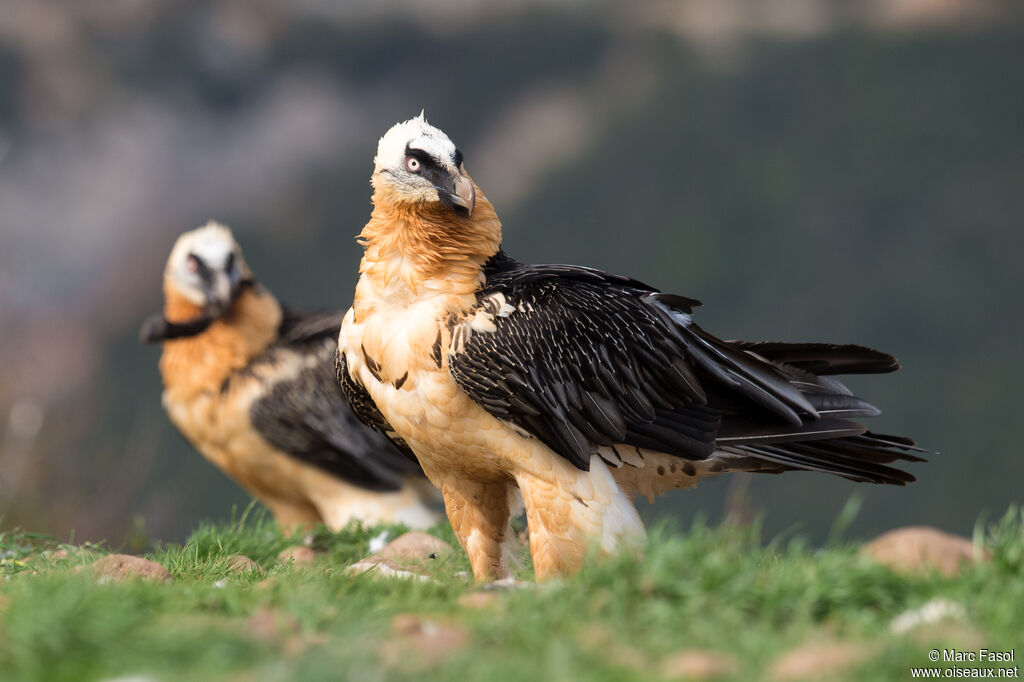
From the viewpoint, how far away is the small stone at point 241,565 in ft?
15.5

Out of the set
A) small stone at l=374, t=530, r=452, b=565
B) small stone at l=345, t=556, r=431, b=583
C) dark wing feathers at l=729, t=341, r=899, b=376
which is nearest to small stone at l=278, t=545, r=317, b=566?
small stone at l=374, t=530, r=452, b=565

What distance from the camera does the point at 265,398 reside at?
26.3ft

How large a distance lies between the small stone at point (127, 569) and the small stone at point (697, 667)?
212 centimetres

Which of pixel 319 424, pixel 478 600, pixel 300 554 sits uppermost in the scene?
pixel 478 600

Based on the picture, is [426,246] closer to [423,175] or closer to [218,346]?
[423,175]

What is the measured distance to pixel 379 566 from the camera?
437cm

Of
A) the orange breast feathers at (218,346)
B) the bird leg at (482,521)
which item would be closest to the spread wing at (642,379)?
the bird leg at (482,521)

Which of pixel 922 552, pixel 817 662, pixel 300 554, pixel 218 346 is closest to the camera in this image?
pixel 817 662

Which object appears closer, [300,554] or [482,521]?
[482,521]

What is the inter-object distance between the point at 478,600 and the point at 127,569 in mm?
1457

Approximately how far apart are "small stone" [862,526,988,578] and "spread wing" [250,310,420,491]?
14.4ft

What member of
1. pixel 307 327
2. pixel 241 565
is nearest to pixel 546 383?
pixel 241 565

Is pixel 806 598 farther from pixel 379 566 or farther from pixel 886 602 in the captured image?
pixel 379 566

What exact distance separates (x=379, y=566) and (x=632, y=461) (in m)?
1.17
